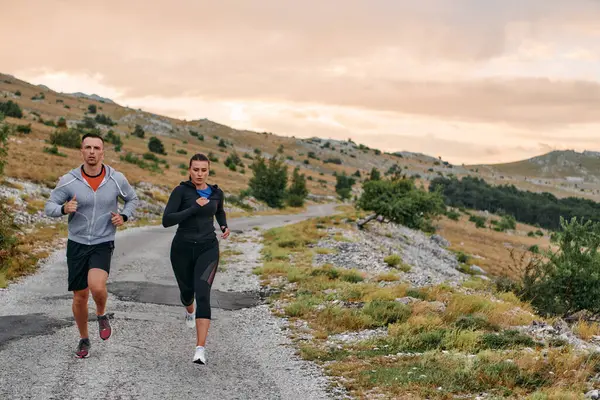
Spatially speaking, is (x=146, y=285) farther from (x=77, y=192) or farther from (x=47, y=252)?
(x=77, y=192)

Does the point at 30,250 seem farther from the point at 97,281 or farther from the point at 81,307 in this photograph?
the point at 97,281

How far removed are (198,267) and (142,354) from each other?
1633 mm

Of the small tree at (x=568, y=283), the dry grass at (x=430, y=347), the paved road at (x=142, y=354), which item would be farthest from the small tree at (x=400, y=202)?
the paved road at (x=142, y=354)

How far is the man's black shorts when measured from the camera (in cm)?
673

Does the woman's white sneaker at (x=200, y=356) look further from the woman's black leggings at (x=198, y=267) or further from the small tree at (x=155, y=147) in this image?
the small tree at (x=155, y=147)

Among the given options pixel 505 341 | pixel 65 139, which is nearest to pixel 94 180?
pixel 505 341

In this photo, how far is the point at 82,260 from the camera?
675 centimetres

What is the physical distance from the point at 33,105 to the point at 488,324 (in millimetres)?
97335

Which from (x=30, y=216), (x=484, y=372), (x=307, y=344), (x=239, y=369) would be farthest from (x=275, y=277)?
(x=30, y=216)

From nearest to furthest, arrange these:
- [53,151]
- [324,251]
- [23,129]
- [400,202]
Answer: [324,251]
[400,202]
[53,151]
[23,129]

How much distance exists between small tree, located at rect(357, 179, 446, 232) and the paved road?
24.6 meters

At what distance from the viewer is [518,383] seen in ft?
22.2

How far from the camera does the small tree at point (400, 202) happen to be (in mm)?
35875

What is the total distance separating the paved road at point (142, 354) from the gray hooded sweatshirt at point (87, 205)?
5.75 ft
